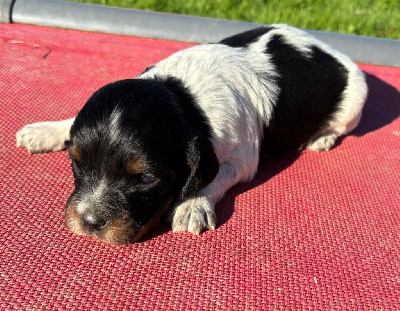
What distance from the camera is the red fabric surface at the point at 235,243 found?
3201 millimetres

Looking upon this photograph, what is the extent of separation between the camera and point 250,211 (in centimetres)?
411

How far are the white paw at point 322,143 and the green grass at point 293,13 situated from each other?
12.5ft

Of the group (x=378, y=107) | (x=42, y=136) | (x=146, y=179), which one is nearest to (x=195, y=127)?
(x=146, y=179)

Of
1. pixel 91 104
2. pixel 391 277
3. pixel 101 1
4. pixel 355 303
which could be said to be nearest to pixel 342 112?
pixel 391 277

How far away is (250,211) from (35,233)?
5.71 feet

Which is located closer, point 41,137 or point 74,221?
point 74,221

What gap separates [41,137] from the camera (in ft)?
14.9

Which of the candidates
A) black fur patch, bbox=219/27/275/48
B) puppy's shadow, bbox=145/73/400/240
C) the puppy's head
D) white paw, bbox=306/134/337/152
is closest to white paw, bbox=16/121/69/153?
the puppy's head

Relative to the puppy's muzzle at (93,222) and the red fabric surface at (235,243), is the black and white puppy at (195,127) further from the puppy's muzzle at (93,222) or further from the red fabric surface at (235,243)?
the red fabric surface at (235,243)

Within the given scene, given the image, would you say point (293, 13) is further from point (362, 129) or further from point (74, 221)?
point (74, 221)

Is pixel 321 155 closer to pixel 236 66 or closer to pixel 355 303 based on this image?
pixel 236 66

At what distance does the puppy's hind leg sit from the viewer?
453 cm

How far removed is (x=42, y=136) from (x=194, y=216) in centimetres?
178

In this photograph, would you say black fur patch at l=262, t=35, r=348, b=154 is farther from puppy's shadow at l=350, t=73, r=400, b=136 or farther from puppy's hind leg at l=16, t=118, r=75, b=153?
puppy's hind leg at l=16, t=118, r=75, b=153
